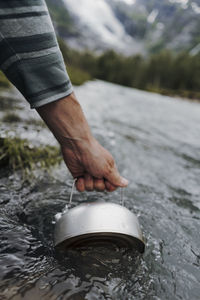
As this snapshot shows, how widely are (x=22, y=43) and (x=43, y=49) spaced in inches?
5.1

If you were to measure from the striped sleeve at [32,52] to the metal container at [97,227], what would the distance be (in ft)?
3.04

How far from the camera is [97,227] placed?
188 centimetres

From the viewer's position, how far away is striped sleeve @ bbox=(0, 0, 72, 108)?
57.7 inches

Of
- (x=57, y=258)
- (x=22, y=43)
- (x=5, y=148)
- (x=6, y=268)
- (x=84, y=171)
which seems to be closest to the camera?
(x=22, y=43)

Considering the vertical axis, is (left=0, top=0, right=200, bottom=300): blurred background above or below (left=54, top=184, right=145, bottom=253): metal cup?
below

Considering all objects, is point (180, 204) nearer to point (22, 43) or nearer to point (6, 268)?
point (6, 268)

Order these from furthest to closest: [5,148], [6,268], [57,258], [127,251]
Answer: [5,148] < [127,251] < [57,258] < [6,268]

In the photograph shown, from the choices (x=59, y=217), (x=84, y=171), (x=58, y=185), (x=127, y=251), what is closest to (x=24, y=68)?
(x=84, y=171)

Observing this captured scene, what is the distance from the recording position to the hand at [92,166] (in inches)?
81.8

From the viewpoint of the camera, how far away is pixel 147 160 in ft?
18.6

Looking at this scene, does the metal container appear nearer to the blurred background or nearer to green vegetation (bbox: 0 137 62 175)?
the blurred background

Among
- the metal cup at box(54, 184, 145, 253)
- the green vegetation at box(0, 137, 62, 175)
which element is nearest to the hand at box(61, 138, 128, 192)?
the metal cup at box(54, 184, 145, 253)

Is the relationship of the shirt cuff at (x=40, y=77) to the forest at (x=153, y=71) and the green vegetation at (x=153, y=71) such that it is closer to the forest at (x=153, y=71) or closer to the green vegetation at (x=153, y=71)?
the green vegetation at (x=153, y=71)

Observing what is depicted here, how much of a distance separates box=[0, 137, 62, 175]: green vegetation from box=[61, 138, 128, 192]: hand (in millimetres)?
1630
